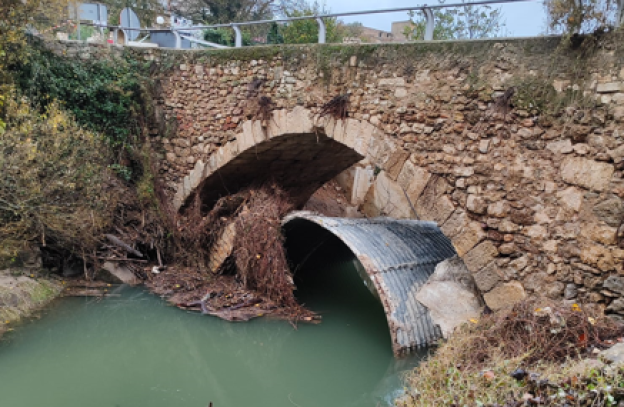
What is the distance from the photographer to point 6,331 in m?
5.96

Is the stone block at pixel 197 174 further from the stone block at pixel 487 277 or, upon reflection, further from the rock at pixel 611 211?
the rock at pixel 611 211

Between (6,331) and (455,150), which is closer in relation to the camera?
(455,150)

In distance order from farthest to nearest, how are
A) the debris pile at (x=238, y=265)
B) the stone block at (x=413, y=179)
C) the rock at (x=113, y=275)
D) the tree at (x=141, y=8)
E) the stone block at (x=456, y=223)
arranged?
the tree at (x=141, y=8), the rock at (x=113, y=275), the debris pile at (x=238, y=265), the stone block at (x=413, y=179), the stone block at (x=456, y=223)

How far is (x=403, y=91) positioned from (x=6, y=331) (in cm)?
528

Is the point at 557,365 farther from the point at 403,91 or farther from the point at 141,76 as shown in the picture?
the point at 141,76

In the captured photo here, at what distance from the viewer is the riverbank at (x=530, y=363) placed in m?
2.95

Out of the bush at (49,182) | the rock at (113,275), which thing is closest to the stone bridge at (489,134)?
the bush at (49,182)

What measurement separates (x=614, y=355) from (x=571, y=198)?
4.59ft

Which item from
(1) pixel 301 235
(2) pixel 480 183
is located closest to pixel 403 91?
(2) pixel 480 183

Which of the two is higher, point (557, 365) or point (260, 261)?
point (557, 365)

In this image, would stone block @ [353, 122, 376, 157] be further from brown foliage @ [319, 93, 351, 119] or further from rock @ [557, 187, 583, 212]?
rock @ [557, 187, 583, 212]

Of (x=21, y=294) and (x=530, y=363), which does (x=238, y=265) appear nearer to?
(x=21, y=294)

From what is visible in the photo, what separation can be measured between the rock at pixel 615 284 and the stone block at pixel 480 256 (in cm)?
94

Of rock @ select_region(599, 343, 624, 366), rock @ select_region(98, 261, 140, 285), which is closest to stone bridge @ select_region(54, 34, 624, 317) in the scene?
rock @ select_region(599, 343, 624, 366)
